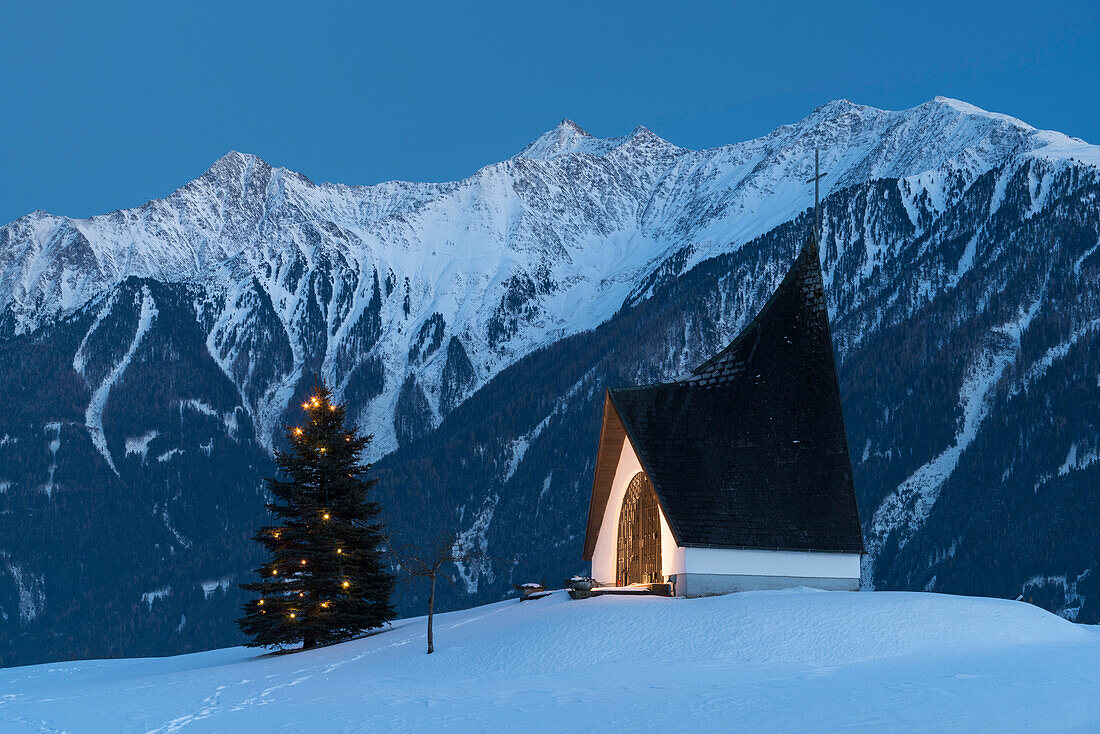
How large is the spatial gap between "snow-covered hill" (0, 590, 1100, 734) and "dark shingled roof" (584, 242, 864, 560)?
3.56 m

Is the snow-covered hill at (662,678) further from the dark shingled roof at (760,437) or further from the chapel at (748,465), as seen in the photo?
the dark shingled roof at (760,437)

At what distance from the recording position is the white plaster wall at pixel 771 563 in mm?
35219

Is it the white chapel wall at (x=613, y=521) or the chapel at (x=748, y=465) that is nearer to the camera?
the chapel at (x=748, y=465)

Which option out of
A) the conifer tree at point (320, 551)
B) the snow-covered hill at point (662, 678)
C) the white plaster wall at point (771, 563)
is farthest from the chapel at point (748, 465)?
the conifer tree at point (320, 551)

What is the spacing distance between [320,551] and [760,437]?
13791mm

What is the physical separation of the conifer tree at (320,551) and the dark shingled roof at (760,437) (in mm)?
8688

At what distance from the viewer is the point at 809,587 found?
35.5 metres

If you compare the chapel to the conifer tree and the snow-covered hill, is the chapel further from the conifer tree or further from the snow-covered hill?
the conifer tree

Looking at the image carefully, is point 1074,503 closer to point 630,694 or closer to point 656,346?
point 656,346

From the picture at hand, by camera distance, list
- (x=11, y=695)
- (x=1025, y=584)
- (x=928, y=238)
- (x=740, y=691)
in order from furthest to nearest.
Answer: (x=928, y=238)
(x=1025, y=584)
(x=11, y=695)
(x=740, y=691)

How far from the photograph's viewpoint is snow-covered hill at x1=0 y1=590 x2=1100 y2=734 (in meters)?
20.6

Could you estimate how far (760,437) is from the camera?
3781cm

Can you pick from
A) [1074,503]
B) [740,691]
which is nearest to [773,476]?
[740,691]

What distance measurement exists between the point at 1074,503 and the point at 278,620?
118 metres
